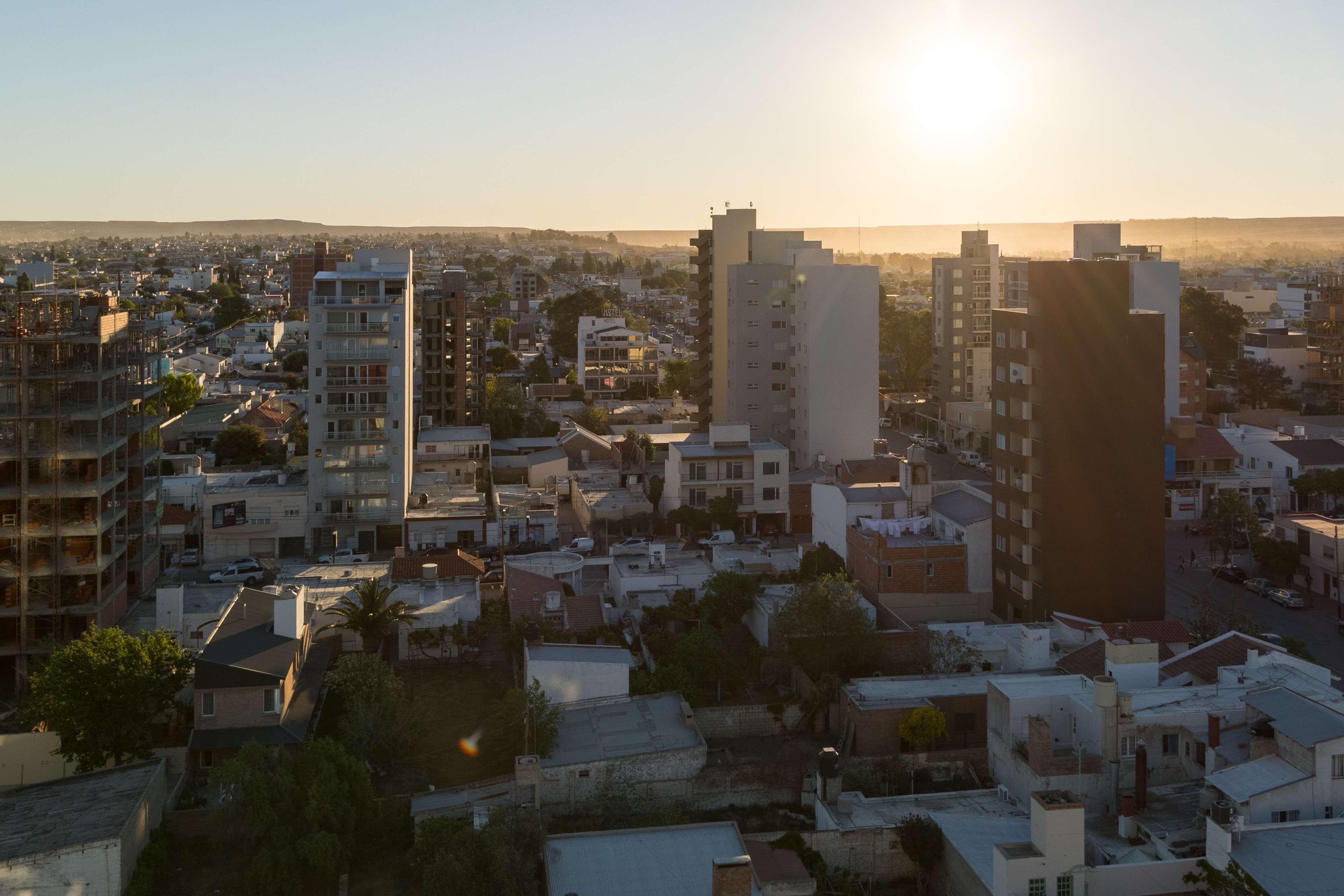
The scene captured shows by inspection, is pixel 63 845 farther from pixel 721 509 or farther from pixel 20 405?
pixel 721 509

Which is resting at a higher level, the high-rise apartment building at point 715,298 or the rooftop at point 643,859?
the high-rise apartment building at point 715,298

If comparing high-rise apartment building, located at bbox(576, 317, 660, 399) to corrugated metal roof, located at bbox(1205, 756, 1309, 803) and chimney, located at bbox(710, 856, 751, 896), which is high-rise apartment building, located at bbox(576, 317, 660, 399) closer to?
corrugated metal roof, located at bbox(1205, 756, 1309, 803)

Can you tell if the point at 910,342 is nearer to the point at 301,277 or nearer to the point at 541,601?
the point at 541,601

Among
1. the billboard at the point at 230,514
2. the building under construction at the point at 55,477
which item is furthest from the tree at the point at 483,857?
the billboard at the point at 230,514

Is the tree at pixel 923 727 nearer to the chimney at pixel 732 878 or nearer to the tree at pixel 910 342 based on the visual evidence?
the chimney at pixel 732 878

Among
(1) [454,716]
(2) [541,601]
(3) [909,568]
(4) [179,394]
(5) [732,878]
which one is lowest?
(1) [454,716]

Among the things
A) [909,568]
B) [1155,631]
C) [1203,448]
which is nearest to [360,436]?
[909,568]

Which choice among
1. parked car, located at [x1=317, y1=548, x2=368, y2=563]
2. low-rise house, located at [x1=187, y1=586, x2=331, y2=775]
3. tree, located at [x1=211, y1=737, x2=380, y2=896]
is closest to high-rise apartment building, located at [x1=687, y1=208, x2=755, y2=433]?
parked car, located at [x1=317, y1=548, x2=368, y2=563]
